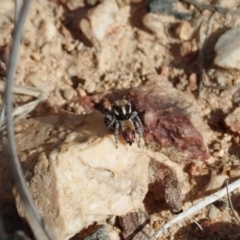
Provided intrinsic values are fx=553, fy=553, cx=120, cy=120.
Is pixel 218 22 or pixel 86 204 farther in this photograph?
pixel 218 22

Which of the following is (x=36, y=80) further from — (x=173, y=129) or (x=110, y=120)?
(x=173, y=129)

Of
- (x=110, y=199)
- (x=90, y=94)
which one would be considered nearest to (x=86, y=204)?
(x=110, y=199)

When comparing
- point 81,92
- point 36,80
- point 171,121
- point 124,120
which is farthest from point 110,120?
point 36,80

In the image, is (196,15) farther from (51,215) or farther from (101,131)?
(51,215)

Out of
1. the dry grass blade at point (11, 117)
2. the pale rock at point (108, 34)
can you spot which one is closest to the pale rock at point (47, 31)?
the pale rock at point (108, 34)

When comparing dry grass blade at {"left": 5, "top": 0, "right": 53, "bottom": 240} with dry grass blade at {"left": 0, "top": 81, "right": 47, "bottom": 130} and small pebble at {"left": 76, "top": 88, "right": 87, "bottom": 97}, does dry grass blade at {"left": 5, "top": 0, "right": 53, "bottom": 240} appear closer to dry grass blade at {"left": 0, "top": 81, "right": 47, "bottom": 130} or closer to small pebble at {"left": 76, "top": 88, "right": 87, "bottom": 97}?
dry grass blade at {"left": 0, "top": 81, "right": 47, "bottom": 130}
